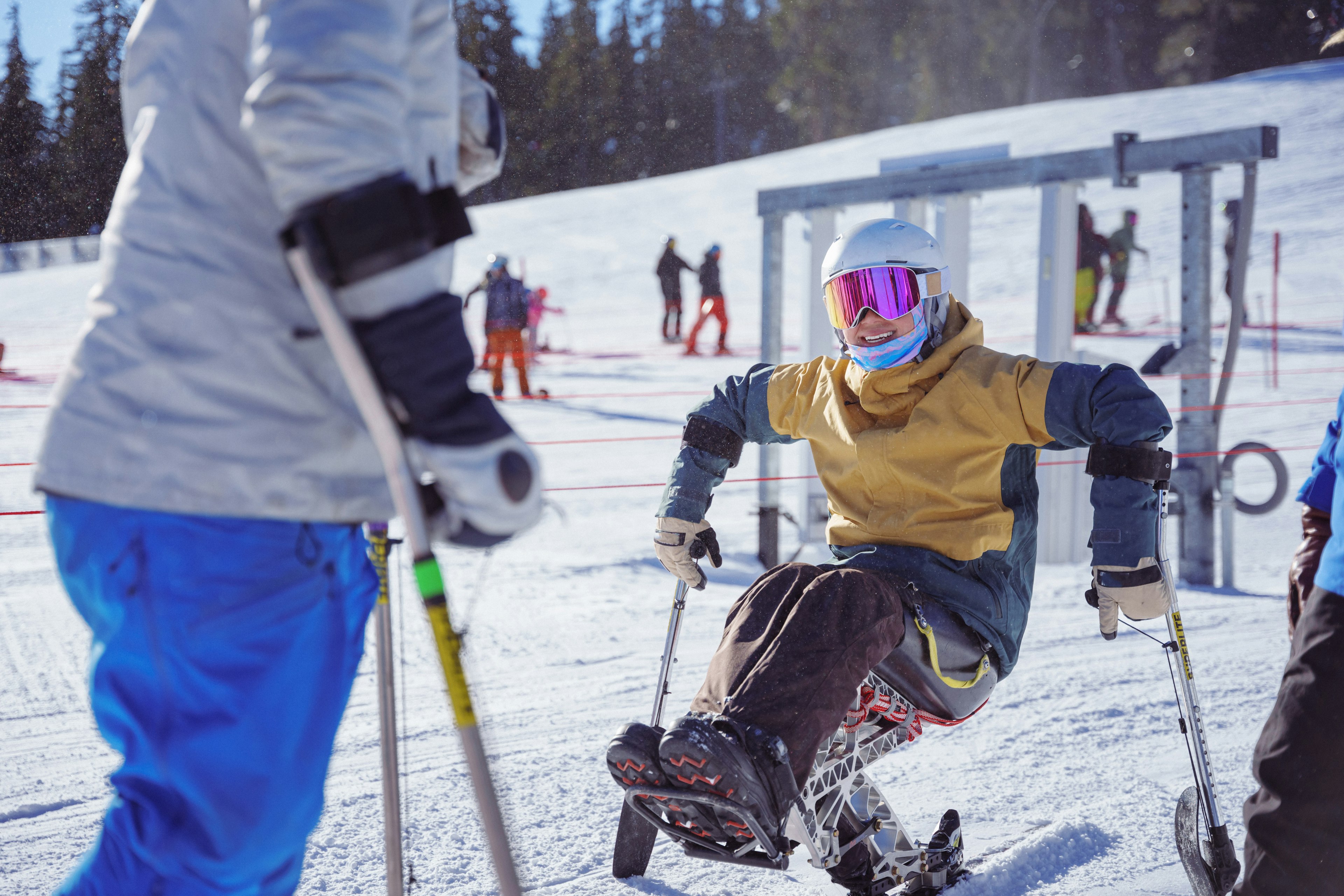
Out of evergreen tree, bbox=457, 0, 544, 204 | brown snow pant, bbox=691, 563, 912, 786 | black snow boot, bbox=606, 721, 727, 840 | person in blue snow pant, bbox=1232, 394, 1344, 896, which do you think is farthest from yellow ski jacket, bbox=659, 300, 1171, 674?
evergreen tree, bbox=457, 0, 544, 204

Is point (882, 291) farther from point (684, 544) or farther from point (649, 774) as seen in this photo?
point (649, 774)

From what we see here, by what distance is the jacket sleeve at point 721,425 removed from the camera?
277 cm

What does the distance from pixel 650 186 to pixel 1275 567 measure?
2784 cm

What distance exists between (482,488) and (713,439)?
1.59m

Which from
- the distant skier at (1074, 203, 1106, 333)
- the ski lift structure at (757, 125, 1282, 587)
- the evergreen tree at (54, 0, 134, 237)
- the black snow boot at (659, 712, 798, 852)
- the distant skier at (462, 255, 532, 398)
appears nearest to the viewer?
the black snow boot at (659, 712, 798, 852)

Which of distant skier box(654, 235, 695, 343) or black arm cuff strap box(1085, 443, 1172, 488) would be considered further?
distant skier box(654, 235, 695, 343)

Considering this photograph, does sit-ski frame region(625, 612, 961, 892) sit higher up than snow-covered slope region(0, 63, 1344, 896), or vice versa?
sit-ski frame region(625, 612, 961, 892)

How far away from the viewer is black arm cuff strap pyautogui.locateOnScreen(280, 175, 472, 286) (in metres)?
1.17

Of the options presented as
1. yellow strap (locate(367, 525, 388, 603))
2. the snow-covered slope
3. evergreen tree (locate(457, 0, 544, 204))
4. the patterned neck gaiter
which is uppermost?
evergreen tree (locate(457, 0, 544, 204))

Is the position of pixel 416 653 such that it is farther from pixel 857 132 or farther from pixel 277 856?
pixel 857 132

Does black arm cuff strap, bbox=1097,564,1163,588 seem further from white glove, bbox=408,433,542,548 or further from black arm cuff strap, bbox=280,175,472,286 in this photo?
black arm cuff strap, bbox=280,175,472,286

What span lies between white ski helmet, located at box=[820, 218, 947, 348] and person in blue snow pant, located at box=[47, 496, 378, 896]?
1649 mm

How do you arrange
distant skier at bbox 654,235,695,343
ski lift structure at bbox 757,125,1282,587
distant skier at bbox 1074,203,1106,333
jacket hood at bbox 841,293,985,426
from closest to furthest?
1. jacket hood at bbox 841,293,985,426
2. ski lift structure at bbox 757,125,1282,587
3. distant skier at bbox 1074,203,1106,333
4. distant skier at bbox 654,235,695,343

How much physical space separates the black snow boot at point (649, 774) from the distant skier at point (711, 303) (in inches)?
556
